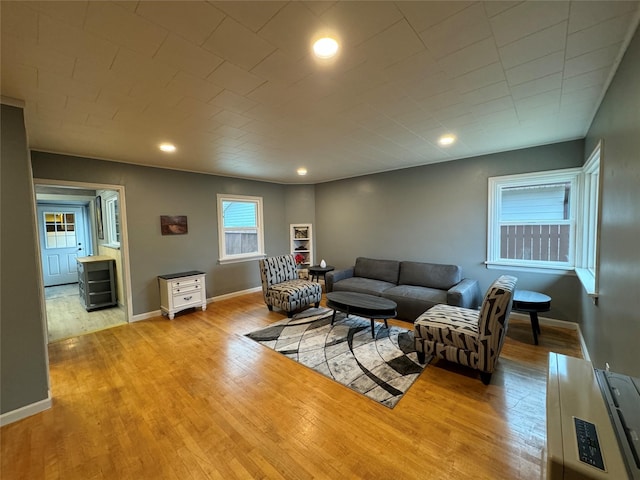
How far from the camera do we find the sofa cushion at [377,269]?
4908 millimetres

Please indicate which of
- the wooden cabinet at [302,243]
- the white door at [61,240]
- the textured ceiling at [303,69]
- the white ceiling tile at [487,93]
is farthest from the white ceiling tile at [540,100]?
the white door at [61,240]

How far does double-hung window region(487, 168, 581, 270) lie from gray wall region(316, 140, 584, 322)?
125 mm

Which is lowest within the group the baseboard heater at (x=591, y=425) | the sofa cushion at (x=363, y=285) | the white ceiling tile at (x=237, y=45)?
the sofa cushion at (x=363, y=285)

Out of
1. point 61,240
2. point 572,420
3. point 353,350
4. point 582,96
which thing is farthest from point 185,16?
point 61,240

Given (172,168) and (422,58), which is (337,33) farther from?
(172,168)

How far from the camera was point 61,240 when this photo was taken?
689 cm

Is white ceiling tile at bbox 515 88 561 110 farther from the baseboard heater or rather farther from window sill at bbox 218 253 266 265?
window sill at bbox 218 253 266 265

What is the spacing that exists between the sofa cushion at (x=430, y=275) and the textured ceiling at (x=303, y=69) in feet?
6.88

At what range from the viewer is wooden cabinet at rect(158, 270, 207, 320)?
435 centimetres

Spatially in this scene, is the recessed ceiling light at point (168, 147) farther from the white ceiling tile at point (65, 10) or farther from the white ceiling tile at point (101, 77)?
the white ceiling tile at point (65, 10)

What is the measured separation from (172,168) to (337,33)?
4243mm

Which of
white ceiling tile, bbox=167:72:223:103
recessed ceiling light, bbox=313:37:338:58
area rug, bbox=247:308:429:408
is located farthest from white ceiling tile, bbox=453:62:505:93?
area rug, bbox=247:308:429:408

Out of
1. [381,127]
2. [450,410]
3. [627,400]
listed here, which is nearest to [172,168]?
[381,127]

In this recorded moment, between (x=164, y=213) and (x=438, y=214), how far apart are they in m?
4.87
